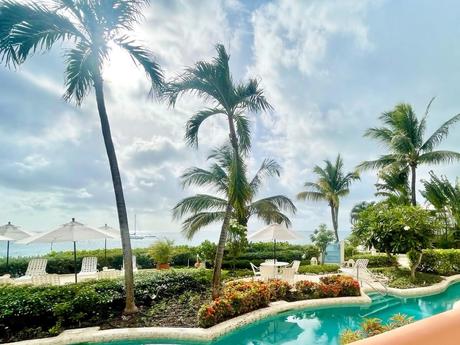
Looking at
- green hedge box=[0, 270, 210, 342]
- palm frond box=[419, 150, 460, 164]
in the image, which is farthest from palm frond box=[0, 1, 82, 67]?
palm frond box=[419, 150, 460, 164]

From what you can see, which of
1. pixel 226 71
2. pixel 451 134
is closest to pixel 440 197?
pixel 451 134

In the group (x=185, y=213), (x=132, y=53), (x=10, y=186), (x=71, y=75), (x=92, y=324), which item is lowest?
(x=92, y=324)

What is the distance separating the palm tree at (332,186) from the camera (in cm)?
2411

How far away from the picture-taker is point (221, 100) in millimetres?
10055

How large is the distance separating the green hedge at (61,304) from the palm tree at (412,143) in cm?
1459

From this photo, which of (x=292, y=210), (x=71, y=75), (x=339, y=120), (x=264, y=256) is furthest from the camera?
(x=264, y=256)

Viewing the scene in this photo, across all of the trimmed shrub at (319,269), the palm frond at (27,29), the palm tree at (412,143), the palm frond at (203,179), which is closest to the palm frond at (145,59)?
the palm frond at (27,29)

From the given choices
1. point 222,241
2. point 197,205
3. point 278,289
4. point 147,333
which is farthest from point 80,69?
point 278,289

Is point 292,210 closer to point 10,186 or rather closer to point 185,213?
point 185,213

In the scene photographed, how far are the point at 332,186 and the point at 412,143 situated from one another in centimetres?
732

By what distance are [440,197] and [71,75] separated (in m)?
19.2

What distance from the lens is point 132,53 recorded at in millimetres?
8531

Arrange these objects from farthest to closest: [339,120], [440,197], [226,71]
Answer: [440,197], [339,120], [226,71]

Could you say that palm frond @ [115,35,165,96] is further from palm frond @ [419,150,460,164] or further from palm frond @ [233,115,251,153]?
palm frond @ [419,150,460,164]
